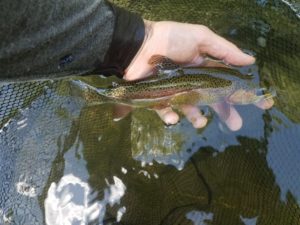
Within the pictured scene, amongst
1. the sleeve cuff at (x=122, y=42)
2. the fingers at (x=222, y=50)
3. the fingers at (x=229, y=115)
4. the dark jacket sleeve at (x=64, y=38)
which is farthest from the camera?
the fingers at (x=229, y=115)

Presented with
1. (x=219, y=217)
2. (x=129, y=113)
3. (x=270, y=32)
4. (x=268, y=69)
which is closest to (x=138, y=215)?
(x=219, y=217)

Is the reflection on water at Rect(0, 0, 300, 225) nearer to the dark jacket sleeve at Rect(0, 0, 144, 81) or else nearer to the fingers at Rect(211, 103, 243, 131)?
the fingers at Rect(211, 103, 243, 131)

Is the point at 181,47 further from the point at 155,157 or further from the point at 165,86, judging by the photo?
the point at 155,157

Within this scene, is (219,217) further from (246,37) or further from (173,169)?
(246,37)

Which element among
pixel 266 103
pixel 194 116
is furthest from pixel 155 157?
pixel 266 103

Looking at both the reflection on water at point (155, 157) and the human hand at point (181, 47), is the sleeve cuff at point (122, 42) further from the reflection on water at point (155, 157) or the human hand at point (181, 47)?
the reflection on water at point (155, 157)

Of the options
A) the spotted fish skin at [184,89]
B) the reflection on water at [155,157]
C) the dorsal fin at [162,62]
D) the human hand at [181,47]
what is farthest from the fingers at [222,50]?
the reflection on water at [155,157]
